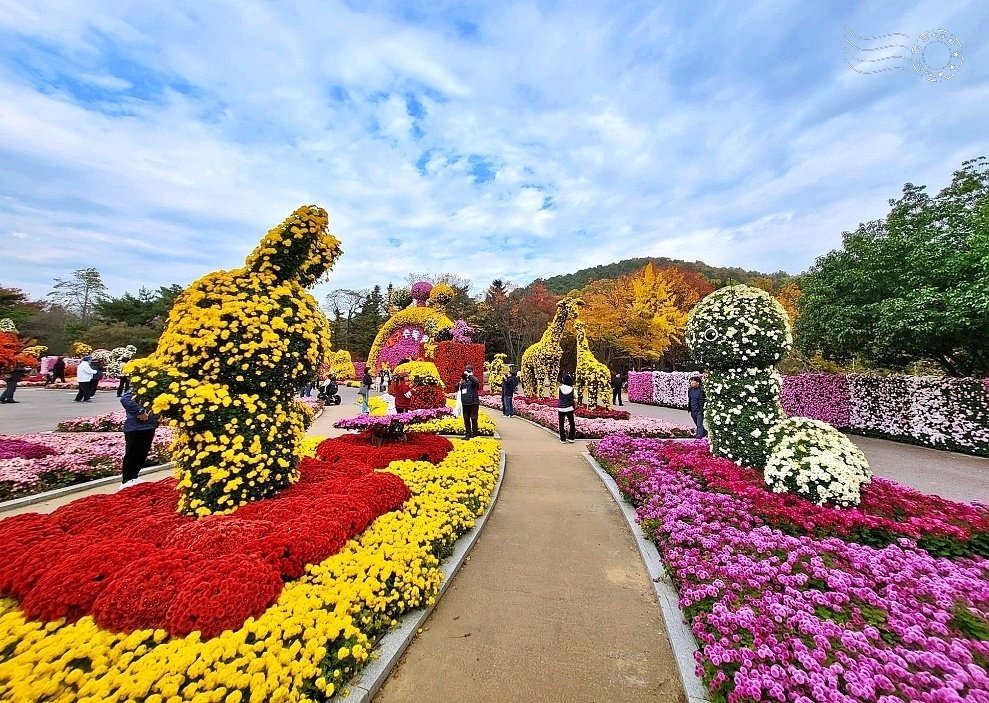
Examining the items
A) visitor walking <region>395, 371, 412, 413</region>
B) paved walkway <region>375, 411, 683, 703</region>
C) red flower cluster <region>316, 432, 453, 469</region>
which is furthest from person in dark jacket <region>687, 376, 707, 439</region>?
visitor walking <region>395, 371, 412, 413</region>

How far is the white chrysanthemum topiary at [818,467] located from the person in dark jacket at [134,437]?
7.41m

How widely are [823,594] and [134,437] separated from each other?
7049 mm

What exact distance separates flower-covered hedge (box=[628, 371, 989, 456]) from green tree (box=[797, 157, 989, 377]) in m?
0.98

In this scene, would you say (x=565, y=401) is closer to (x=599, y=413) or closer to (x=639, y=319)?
(x=599, y=413)

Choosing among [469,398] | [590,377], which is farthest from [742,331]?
[590,377]

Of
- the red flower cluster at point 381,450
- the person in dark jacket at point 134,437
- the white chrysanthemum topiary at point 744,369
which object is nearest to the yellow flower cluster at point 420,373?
the red flower cluster at point 381,450

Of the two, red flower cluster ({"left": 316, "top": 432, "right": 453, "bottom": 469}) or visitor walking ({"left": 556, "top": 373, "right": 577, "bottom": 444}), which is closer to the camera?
red flower cluster ({"left": 316, "top": 432, "right": 453, "bottom": 469})

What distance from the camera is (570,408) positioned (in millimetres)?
9945

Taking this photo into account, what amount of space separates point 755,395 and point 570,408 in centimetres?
414

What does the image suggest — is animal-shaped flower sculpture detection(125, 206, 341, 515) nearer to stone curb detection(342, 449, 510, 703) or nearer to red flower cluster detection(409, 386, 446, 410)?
stone curb detection(342, 449, 510, 703)

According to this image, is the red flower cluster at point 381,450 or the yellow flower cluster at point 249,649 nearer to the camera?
the yellow flower cluster at point 249,649

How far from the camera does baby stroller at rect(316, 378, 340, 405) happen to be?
1942cm

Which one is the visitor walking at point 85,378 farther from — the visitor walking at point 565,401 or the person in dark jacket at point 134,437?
the visitor walking at point 565,401

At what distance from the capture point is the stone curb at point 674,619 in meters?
2.48
